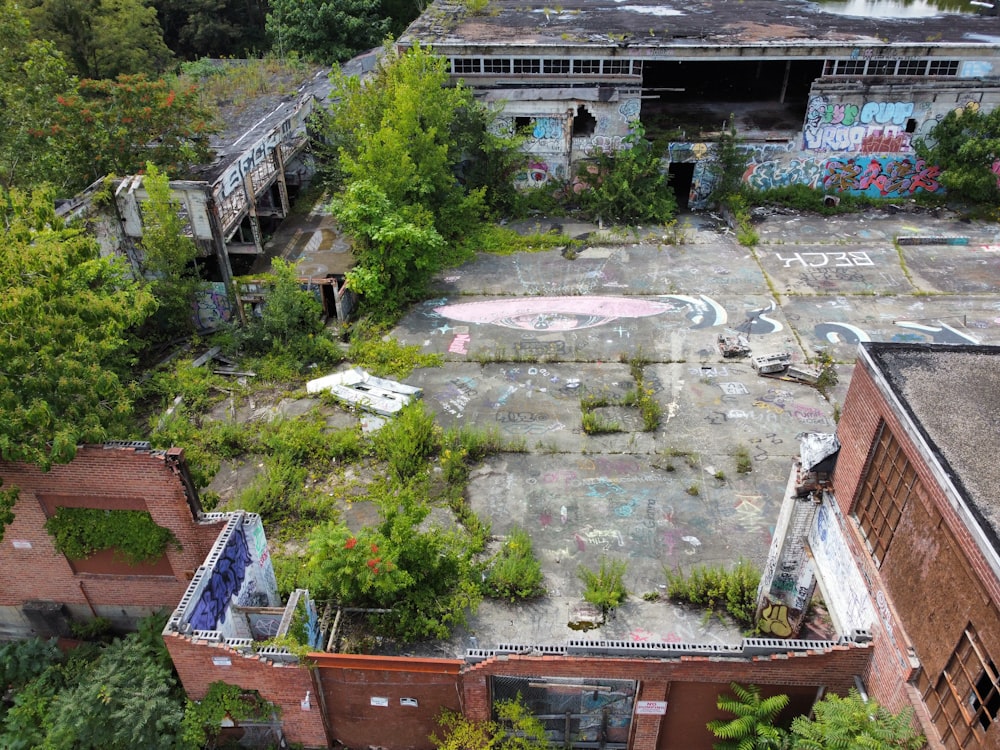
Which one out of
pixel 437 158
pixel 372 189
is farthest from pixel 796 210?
pixel 372 189

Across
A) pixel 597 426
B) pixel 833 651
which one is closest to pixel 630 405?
pixel 597 426

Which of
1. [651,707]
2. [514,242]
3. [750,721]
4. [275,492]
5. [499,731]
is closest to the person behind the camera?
[750,721]

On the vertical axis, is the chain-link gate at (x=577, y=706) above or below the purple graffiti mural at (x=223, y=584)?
below

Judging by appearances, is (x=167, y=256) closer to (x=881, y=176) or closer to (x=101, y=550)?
(x=101, y=550)

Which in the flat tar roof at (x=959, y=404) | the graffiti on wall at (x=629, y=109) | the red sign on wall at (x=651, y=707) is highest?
the flat tar roof at (x=959, y=404)

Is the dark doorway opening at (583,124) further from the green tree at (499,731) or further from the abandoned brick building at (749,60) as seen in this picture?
the green tree at (499,731)

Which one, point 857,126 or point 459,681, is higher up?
point 857,126

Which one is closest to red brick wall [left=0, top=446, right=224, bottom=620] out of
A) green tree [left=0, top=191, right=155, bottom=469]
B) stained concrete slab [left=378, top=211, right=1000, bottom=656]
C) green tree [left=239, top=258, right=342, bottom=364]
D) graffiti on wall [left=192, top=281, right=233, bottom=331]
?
green tree [left=0, top=191, right=155, bottom=469]

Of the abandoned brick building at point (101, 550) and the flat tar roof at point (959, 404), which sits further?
the abandoned brick building at point (101, 550)

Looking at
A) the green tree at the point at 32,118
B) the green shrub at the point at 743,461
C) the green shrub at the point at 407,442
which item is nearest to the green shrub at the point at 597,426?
the green shrub at the point at 743,461
